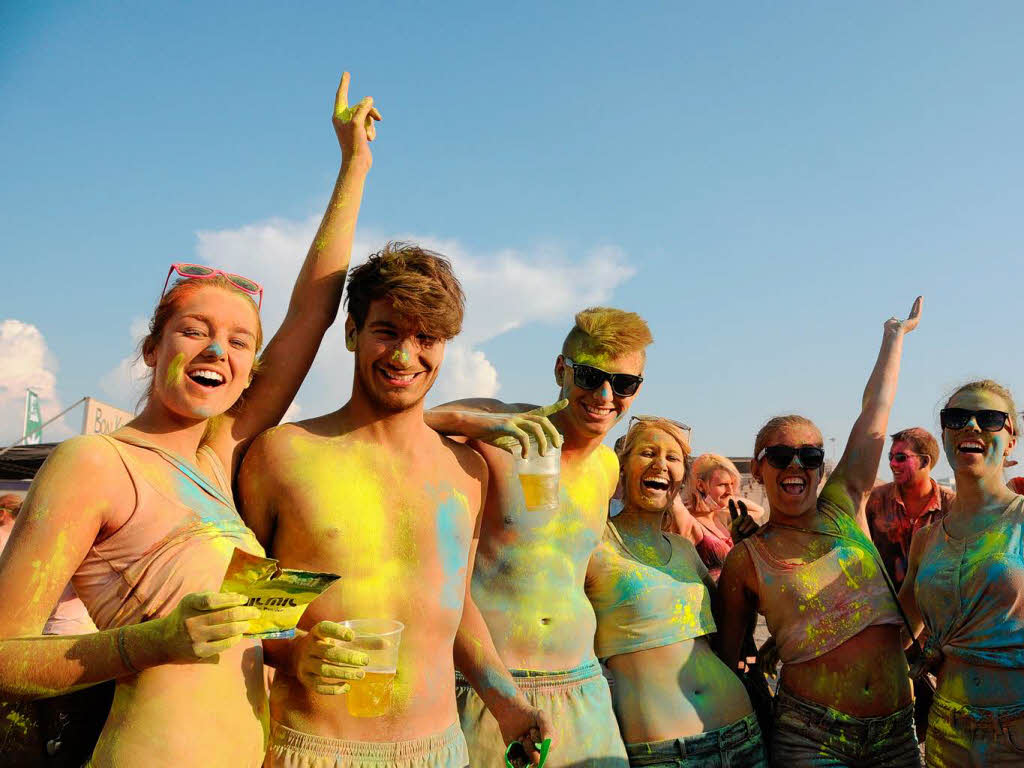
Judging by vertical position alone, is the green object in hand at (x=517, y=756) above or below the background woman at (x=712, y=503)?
below

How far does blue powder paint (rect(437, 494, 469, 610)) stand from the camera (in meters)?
2.83

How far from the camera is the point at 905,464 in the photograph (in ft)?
21.3

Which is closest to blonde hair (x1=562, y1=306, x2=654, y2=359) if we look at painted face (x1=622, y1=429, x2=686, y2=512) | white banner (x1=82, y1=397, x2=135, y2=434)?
painted face (x1=622, y1=429, x2=686, y2=512)

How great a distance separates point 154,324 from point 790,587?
301 centimetres

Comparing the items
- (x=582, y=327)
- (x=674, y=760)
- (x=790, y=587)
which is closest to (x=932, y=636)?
(x=790, y=587)

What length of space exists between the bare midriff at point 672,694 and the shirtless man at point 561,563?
0.73 feet

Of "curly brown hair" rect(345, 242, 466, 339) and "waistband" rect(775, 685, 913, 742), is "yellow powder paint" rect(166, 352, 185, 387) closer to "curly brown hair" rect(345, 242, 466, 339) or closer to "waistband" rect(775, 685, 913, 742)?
"curly brown hair" rect(345, 242, 466, 339)

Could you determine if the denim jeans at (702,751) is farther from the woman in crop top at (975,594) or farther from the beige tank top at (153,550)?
the beige tank top at (153,550)

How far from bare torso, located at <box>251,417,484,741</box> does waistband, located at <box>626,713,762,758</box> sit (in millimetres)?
1227

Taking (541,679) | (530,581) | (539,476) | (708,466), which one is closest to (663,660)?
(541,679)

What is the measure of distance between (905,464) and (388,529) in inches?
200

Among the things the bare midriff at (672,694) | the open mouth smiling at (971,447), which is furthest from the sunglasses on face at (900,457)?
the bare midriff at (672,694)

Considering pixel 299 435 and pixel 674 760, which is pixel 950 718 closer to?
pixel 674 760

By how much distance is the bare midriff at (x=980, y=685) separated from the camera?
11.8 ft
